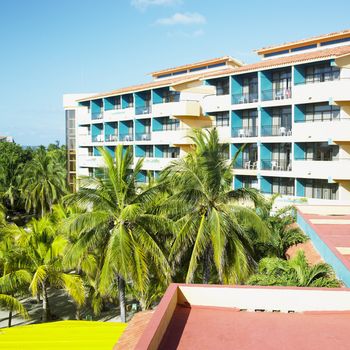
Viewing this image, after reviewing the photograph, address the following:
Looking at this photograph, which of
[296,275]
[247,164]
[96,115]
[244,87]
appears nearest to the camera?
[296,275]

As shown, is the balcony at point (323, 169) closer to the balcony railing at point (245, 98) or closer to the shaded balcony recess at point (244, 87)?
the balcony railing at point (245, 98)

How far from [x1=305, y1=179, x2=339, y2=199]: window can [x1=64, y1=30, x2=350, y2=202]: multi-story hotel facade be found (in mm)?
73

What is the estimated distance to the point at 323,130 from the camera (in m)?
31.0

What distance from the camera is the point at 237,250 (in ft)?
56.7

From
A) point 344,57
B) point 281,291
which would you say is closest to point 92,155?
point 344,57

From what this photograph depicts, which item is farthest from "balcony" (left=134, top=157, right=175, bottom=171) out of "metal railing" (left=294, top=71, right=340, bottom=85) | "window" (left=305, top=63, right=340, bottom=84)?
"window" (left=305, top=63, right=340, bottom=84)

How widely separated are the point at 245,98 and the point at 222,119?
3.83 meters

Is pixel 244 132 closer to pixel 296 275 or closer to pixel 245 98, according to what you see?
pixel 245 98

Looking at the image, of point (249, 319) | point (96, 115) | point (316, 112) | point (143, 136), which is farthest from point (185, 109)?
point (249, 319)

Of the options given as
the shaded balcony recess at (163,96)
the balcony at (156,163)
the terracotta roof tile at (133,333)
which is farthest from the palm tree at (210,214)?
the shaded balcony recess at (163,96)

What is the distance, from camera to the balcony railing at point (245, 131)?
36684mm

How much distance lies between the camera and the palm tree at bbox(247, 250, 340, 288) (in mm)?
14516

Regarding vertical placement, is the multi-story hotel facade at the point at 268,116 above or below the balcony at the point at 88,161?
above

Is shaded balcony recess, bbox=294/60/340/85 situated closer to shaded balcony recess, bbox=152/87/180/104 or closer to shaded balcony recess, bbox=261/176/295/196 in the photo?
shaded balcony recess, bbox=261/176/295/196
